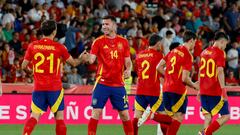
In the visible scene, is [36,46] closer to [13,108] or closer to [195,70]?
[13,108]

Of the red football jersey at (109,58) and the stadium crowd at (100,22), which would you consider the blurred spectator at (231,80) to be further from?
the red football jersey at (109,58)

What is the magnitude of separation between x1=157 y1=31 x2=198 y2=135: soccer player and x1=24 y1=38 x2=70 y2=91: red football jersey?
2.12m

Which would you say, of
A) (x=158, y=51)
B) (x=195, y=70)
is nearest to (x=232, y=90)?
(x=195, y=70)

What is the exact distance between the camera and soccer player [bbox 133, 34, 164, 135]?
50.4ft

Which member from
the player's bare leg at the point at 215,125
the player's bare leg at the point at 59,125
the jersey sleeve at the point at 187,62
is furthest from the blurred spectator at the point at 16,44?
the player's bare leg at the point at 59,125

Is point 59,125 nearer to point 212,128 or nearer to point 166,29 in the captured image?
point 212,128

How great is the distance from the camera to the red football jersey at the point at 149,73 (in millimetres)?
15367

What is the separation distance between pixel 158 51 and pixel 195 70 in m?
9.12

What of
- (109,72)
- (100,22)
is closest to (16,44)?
(100,22)

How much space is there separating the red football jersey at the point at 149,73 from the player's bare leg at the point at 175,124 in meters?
0.87

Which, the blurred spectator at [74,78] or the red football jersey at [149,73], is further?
the blurred spectator at [74,78]

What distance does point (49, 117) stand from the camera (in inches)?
785

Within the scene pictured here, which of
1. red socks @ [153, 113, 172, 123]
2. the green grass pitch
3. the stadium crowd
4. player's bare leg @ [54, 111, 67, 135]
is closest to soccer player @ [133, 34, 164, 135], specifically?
red socks @ [153, 113, 172, 123]

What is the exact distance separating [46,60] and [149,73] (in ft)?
8.47
